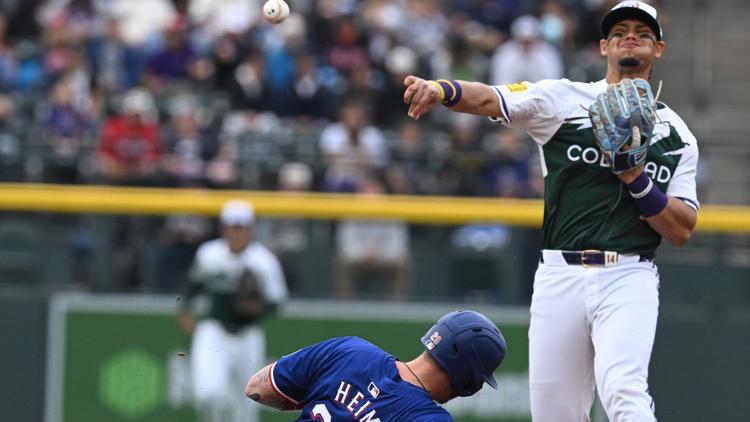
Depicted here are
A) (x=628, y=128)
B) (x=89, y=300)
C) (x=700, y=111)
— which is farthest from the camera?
(x=700, y=111)

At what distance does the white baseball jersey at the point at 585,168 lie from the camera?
19.5ft

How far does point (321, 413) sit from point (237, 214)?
641 cm

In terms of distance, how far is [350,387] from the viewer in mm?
4898

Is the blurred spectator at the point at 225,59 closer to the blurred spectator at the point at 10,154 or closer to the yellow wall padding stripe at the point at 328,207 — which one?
the blurred spectator at the point at 10,154

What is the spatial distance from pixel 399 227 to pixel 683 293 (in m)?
2.50

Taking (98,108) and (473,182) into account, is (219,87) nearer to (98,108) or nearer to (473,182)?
(98,108)

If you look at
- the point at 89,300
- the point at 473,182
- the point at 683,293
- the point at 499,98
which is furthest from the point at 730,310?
the point at 499,98

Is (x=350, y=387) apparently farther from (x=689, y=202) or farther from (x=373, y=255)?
(x=373, y=255)

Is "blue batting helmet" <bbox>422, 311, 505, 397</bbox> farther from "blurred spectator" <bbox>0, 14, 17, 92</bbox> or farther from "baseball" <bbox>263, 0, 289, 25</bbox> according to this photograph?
"blurred spectator" <bbox>0, 14, 17, 92</bbox>

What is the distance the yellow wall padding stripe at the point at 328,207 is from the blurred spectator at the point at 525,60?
2962mm

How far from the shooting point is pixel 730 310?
37.8 feet

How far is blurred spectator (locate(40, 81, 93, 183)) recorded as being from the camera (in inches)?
467

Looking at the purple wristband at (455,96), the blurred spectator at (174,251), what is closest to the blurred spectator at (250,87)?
the blurred spectator at (174,251)

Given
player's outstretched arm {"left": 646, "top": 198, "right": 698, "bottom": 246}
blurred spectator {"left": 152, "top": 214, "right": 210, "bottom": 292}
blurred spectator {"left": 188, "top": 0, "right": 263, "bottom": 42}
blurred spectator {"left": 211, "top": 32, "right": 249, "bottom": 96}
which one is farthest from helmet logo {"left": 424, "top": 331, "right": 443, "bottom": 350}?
blurred spectator {"left": 188, "top": 0, "right": 263, "bottom": 42}
